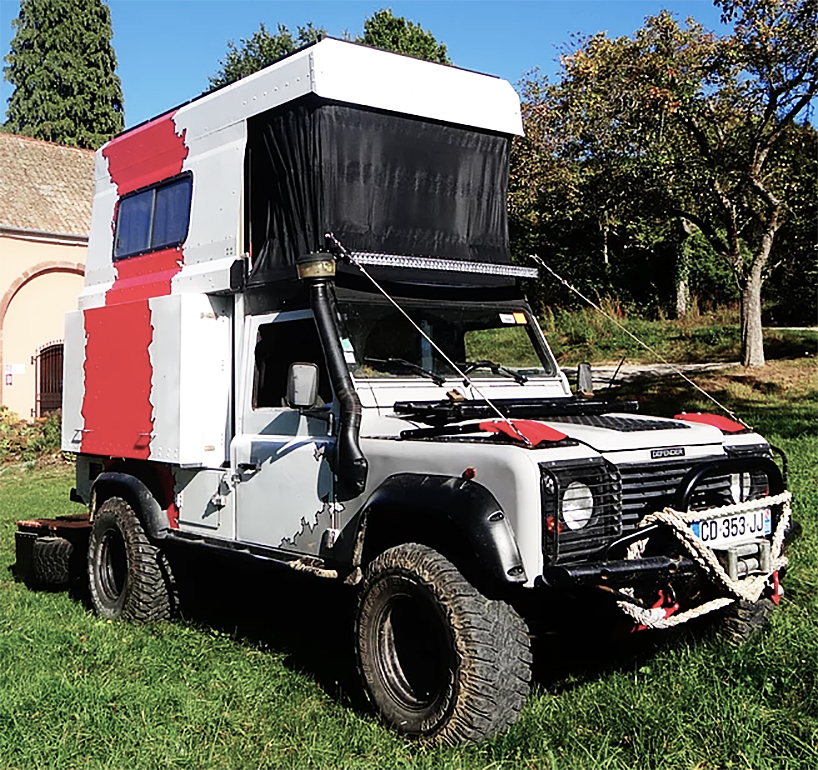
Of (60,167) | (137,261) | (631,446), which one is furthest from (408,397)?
(60,167)

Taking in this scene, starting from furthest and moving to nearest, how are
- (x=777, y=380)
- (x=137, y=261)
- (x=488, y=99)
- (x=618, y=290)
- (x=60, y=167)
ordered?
(x=618, y=290) → (x=60, y=167) → (x=777, y=380) → (x=137, y=261) → (x=488, y=99)

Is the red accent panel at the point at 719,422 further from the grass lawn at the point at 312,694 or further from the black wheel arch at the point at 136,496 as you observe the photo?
the black wheel arch at the point at 136,496

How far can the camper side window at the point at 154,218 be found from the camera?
22.4ft

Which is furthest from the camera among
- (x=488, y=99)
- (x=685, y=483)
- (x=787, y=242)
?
(x=787, y=242)

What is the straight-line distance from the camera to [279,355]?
5910mm

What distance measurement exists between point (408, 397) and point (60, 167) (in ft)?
67.7

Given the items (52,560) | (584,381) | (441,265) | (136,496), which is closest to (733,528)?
(584,381)

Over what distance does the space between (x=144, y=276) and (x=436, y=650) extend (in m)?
3.87

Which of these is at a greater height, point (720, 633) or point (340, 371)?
point (340, 371)

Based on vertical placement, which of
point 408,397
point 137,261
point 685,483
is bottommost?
point 685,483

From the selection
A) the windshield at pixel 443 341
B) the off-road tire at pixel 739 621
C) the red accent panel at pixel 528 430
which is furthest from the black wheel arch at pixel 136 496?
the off-road tire at pixel 739 621

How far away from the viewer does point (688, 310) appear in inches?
1118

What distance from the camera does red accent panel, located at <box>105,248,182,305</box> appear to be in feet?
22.4

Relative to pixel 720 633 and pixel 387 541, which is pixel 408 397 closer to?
pixel 387 541
